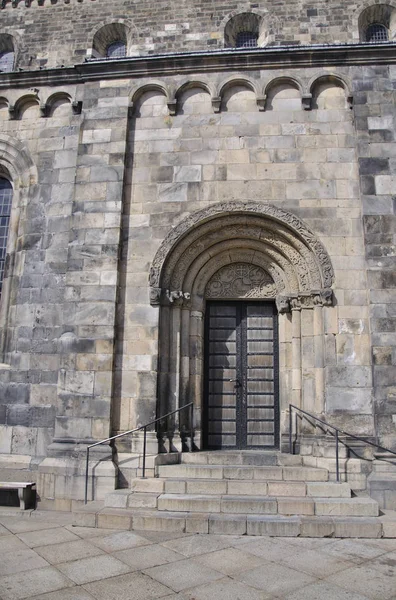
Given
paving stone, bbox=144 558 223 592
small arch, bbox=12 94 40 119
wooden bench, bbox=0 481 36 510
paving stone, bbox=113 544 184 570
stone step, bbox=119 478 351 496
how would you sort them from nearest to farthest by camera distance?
paving stone, bbox=144 558 223 592
paving stone, bbox=113 544 184 570
stone step, bbox=119 478 351 496
wooden bench, bbox=0 481 36 510
small arch, bbox=12 94 40 119

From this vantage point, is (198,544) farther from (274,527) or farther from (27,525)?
(27,525)

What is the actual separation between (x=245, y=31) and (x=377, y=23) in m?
3.16

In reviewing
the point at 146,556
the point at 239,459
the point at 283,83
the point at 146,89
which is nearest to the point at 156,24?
the point at 146,89

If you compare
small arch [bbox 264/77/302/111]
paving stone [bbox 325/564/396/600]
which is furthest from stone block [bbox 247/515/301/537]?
Result: small arch [bbox 264/77/302/111]

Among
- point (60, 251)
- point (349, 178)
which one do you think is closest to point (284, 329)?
point (349, 178)

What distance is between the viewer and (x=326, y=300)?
854 centimetres

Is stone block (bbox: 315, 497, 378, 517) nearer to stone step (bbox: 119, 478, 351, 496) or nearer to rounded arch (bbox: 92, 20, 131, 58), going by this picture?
stone step (bbox: 119, 478, 351, 496)

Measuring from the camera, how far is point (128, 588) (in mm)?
4738

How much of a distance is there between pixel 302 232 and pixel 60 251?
4.62m

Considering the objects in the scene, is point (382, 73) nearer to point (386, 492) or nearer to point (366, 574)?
point (386, 492)

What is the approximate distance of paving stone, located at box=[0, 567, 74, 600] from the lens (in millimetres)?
4621

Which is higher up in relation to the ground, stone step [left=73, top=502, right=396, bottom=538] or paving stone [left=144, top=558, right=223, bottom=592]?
stone step [left=73, top=502, right=396, bottom=538]

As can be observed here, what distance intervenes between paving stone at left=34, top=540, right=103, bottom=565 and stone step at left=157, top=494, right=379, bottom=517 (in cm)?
131

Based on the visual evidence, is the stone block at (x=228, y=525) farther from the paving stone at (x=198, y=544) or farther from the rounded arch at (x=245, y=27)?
the rounded arch at (x=245, y=27)
